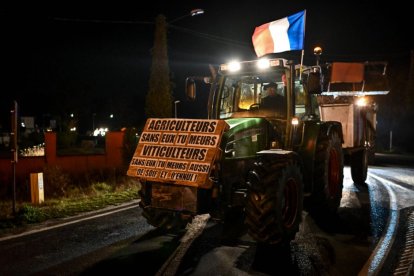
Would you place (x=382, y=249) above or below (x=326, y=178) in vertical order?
below

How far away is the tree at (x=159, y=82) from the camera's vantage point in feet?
65.2

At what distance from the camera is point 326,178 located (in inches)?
314

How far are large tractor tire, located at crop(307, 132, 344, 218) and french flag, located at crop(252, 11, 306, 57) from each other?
1997 millimetres

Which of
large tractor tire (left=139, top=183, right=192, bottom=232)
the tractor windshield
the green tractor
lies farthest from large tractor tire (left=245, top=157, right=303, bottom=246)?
the tractor windshield

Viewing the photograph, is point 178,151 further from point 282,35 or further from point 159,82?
point 159,82

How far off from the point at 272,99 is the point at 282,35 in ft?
5.40

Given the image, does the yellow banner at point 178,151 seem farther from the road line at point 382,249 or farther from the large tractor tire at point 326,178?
the large tractor tire at point 326,178

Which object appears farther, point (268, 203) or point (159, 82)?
point (159, 82)

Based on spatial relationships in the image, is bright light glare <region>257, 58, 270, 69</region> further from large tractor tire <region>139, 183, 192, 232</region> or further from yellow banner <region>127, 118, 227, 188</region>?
large tractor tire <region>139, 183, 192, 232</region>

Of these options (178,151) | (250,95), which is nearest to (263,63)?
(250,95)

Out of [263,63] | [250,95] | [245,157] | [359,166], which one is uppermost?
[263,63]

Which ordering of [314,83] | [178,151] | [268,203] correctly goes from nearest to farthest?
1. [268,203]
2. [178,151]
3. [314,83]

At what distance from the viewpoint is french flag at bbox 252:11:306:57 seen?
8144 mm

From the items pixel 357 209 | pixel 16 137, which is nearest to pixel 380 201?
pixel 357 209
